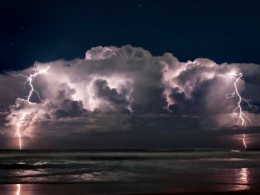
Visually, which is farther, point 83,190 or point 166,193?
point 83,190

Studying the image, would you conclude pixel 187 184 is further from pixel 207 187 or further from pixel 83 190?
pixel 83 190

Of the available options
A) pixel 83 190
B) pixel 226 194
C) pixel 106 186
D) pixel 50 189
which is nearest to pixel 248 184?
pixel 226 194

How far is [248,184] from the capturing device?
1605 cm

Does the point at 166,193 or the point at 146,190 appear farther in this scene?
the point at 146,190

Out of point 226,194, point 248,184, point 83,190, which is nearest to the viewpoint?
point 226,194

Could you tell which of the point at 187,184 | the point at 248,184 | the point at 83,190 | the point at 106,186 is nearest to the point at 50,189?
the point at 83,190

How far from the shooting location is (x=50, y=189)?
14.8 metres

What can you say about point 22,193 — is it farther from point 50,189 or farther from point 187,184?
point 187,184

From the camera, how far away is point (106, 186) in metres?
16.0

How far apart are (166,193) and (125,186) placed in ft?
9.70

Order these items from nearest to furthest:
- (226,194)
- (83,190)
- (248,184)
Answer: (226,194), (83,190), (248,184)

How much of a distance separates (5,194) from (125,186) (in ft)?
17.2

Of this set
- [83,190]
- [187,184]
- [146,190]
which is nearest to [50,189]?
[83,190]

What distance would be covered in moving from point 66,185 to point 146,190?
3797 mm
